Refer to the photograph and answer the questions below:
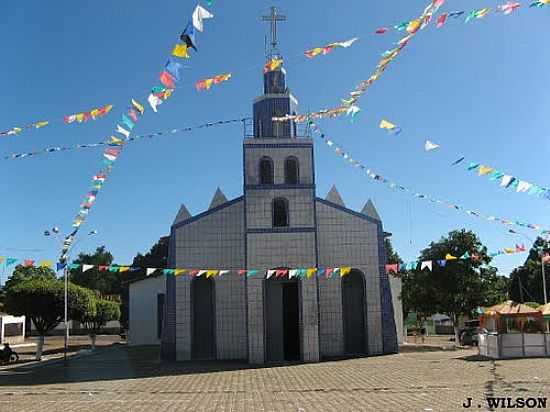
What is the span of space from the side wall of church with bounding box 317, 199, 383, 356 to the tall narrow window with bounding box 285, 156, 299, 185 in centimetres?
205

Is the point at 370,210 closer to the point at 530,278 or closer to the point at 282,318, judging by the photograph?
the point at 282,318

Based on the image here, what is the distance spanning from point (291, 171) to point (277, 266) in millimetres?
4516

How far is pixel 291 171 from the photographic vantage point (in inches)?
1086

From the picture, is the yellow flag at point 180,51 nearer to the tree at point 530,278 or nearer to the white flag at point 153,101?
the white flag at point 153,101

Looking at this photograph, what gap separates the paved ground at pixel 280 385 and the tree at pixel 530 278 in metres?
30.3

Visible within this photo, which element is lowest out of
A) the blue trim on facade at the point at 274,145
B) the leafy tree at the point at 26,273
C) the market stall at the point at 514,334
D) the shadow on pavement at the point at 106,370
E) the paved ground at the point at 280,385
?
the shadow on pavement at the point at 106,370

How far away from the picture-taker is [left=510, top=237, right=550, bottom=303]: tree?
52094 mm

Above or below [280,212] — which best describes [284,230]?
below

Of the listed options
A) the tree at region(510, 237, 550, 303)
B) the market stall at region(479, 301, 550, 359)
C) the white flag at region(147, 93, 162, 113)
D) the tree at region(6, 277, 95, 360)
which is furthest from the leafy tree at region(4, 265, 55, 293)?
the white flag at region(147, 93, 162, 113)

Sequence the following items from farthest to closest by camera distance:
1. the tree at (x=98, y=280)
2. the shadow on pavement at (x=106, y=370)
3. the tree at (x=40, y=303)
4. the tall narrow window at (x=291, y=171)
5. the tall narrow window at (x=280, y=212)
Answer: the tree at (x=98, y=280) < the tree at (x=40, y=303) < the tall narrow window at (x=291, y=171) < the tall narrow window at (x=280, y=212) < the shadow on pavement at (x=106, y=370)

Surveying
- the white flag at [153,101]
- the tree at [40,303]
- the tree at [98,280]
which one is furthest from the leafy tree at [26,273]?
the white flag at [153,101]

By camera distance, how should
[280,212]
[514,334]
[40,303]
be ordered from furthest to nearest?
1. [40,303]
2. [280,212]
3. [514,334]

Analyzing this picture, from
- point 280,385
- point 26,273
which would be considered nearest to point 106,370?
point 280,385

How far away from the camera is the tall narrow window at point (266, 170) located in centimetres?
2733
